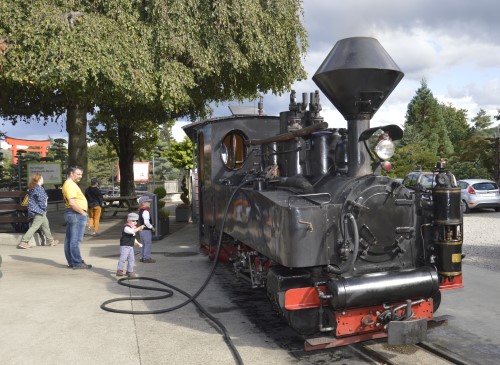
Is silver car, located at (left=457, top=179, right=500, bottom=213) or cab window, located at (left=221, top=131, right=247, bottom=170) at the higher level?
cab window, located at (left=221, top=131, right=247, bottom=170)

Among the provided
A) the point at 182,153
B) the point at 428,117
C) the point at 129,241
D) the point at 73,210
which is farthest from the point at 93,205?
the point at 428,117

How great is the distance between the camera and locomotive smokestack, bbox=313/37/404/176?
173 inches

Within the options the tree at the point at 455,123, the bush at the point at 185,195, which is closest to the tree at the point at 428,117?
the tree at the point at 455,123

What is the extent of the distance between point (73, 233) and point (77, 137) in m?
6.97

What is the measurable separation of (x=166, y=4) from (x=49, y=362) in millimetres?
9153

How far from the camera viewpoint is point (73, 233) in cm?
780

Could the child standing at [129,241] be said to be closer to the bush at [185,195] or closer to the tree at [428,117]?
the bush at [185,195]

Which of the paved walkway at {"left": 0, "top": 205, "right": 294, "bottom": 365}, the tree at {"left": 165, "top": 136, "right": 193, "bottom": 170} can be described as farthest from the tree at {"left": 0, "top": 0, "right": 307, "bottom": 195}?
the tree at {"left": 165, "top": 136, "right": 193, "bottom": 170}

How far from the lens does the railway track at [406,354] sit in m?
4.10

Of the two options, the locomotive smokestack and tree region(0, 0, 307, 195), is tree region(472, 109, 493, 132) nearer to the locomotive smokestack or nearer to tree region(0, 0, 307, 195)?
tree region(0, 0, 307, 195)

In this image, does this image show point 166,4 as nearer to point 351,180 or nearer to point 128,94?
point 128,94

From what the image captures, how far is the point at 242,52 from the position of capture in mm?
12625

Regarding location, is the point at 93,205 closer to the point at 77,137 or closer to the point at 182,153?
the point at 77,137

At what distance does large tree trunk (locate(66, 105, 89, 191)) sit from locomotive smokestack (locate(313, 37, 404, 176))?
36.0 feet
